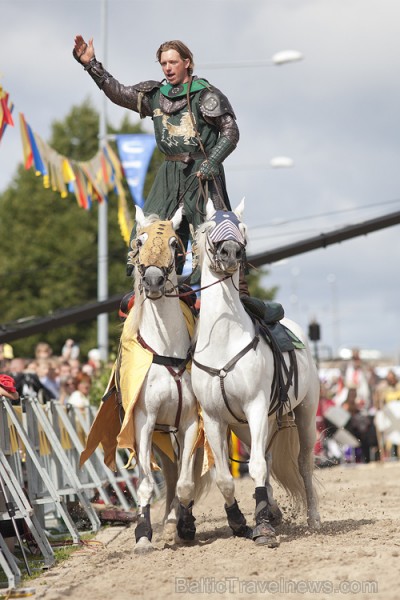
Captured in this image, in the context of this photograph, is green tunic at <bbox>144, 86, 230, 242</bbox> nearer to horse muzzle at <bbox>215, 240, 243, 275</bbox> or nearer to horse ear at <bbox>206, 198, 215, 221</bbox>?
horse ear at <bbox>206, 198, 215, 221</bbox>

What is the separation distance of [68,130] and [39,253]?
637 cm

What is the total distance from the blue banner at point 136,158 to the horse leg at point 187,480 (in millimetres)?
10412

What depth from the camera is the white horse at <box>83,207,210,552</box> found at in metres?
9.05

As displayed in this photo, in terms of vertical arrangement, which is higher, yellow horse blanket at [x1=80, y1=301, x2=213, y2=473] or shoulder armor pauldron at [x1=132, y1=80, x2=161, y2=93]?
shoulder armor pauldron at [x1=132, y1=80, x2=161, y2=93]

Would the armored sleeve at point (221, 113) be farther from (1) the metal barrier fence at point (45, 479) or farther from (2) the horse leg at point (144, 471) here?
(1) the metal barrier fence at point (45, 479)

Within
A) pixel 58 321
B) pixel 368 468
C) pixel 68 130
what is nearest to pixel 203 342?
pixel 58 321

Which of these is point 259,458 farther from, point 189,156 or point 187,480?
point 189,156

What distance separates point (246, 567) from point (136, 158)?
1308 cm

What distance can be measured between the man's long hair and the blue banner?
9.46m

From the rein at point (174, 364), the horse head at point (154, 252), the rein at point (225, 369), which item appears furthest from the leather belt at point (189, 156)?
the rein at point (225, 369)

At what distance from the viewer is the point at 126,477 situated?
14.4 m

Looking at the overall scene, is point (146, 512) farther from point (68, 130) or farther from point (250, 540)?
point (68, 130)

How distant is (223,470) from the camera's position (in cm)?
904

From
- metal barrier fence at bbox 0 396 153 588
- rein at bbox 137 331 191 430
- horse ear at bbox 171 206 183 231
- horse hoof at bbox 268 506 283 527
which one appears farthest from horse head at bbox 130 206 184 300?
horse hoof at bbox 268 506 283 527
